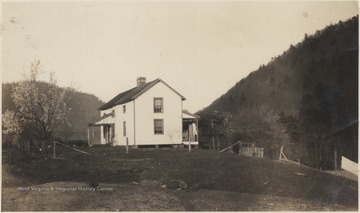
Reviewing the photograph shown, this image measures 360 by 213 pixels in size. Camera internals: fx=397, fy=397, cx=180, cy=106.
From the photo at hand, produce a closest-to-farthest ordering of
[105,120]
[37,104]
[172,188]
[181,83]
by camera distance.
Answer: [172,188]
[37,104]
[181,83]
[105,120]

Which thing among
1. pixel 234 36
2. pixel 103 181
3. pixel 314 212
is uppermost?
pixel 234 36

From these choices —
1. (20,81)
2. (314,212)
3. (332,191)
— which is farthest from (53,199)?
(332,191)

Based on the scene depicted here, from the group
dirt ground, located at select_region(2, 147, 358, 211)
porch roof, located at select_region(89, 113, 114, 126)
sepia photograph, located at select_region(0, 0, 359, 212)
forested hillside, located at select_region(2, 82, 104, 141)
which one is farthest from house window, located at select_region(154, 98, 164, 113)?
dirt ground, located at select_region(2, 147, 358, 211)

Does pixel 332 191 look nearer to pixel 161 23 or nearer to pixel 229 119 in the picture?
pixel 161 23

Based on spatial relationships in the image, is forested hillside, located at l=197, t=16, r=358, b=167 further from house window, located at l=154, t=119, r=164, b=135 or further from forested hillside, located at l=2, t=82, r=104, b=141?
forested hillside, located at l=2, t=82, r=104, b=141

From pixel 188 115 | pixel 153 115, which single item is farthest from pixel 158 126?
pixel 188 115

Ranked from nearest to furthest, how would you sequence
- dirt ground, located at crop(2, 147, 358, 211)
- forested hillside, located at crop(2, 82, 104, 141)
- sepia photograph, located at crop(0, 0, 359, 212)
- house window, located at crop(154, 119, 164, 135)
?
dirt ground, located at crop(2, 147, 358, 211)
sepia photograph, located at crop(0, 0, 359, 212)
forested hillside, located at crop(2, 82, 104, 141)
house window, located at crop(154, 119, 164, 135)

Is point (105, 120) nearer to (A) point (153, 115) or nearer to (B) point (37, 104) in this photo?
(A) point (153, 115)
